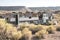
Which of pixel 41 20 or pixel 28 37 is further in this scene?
pixel 41 20

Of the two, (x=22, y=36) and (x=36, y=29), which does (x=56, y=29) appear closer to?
(x=36, y=29)

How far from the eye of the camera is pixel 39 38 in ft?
92.3

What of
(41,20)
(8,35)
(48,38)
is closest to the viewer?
(8,35)

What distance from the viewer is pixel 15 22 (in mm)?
40750

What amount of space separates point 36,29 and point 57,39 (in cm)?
790

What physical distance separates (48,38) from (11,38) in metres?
5.79

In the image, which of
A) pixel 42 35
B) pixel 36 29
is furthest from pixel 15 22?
pixel 42 35

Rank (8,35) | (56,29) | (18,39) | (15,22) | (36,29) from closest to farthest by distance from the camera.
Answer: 1. (8,35)
2. (18,39)
3. (36,29)
4. (56,29)
5. (15,22)

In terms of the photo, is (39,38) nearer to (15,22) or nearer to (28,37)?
(28,37)

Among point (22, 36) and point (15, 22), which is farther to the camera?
point (15, 22)

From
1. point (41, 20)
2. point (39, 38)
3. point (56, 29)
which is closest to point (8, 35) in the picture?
point (39, 38)

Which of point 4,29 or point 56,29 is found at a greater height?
point 4,29

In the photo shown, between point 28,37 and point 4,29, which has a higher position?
point 4,29

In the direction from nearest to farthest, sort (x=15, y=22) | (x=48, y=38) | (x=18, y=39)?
(x=18, y=39)
(x=48, y=38)
(x=15, y=22)
